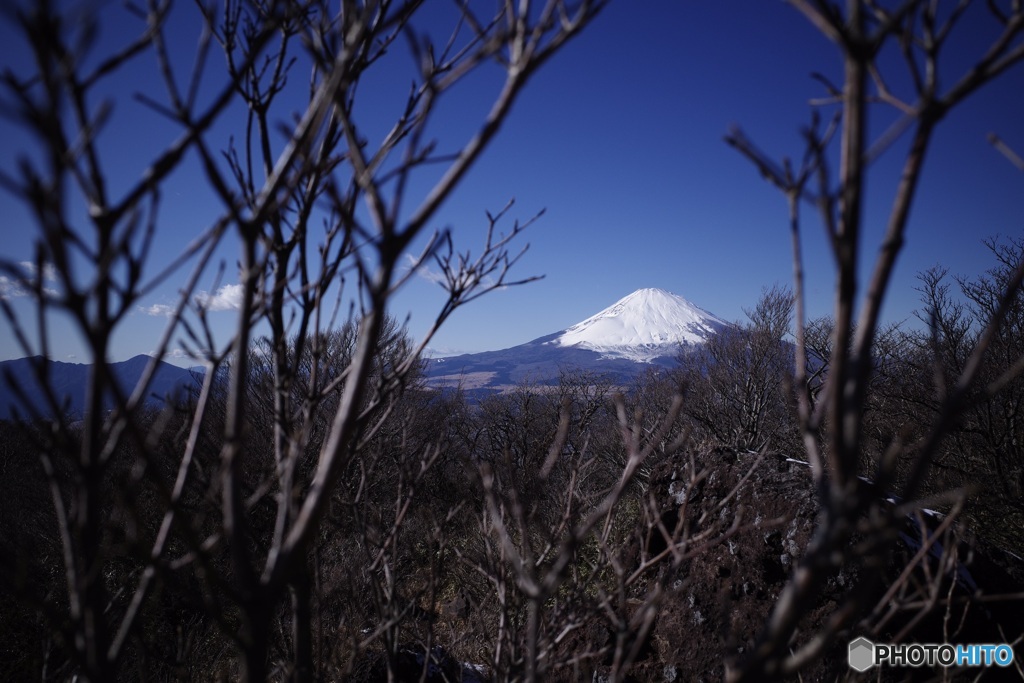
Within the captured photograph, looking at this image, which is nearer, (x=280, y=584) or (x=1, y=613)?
(x=280, y=584)

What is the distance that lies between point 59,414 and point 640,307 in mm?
187602

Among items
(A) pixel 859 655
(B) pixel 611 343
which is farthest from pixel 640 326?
(A) pixel 859 655

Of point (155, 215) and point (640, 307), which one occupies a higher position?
point (640, 307)

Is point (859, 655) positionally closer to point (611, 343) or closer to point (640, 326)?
point (611, 343)

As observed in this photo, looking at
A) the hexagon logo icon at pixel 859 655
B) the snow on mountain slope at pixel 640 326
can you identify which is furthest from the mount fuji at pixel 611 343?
the hexagon logo icon at pixel 859 655

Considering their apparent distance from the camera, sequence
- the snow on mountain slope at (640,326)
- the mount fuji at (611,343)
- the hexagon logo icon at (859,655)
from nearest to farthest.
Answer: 1. the hexagon logo icon at (859,655)
2. the mount fuji at (611,343)
3. the snow on mountain slope at (640,326)

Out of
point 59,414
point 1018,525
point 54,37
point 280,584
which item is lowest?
point 1018,525

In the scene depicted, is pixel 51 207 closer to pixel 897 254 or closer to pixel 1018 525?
pixel 897 254

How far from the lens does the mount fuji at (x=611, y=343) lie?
14775cm

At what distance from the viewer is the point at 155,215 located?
2.66 ft

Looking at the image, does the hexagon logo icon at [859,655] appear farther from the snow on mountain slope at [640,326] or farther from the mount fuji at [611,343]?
the snow on mountain slope at [640,326]

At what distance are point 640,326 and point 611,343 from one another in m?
11.8

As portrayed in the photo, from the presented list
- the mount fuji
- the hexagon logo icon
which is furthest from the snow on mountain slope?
the hexagon logo icon

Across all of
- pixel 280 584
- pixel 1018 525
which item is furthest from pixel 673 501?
pixel 1018 525
